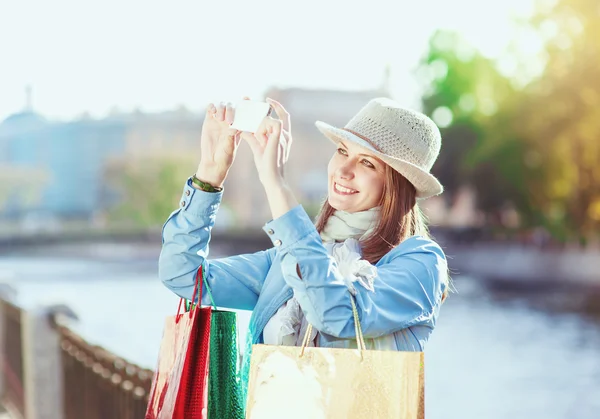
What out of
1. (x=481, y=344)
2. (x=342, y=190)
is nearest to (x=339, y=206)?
(x=342, y=190)

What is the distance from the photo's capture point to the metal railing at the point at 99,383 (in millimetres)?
3100

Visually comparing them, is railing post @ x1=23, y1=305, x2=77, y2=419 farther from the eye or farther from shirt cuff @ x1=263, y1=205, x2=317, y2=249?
shirt cuff @ x1=263, y1=205, x2=317, y2=249

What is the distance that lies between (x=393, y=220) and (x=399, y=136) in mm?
152

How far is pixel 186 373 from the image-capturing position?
1774mm

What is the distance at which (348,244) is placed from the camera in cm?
181

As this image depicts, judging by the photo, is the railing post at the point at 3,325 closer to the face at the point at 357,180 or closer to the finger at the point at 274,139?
the face at the point at 357,180

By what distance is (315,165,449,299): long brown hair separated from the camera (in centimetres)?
183

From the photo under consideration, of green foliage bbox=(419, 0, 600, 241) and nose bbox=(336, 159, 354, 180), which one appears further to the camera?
green foliage bbox=(419, 0, 600, 241)

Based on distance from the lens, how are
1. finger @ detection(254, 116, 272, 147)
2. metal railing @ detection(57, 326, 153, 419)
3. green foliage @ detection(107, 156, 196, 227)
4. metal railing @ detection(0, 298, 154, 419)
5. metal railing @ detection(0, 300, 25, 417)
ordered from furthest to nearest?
green foliage @ detection(107, 156, 196, 227) → metal railing @ detection(0, 300, 25, 417) → metal railing @ detection(0, 298, 154, 419) → metal railing @ detection(57, 326, 153, 419) → finger @ detection(254, 116, 272, 147)

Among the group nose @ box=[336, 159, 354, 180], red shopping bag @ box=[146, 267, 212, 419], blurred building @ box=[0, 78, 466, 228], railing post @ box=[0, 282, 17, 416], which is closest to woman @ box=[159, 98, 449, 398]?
nose @ box=[336, 159, 354, 180]

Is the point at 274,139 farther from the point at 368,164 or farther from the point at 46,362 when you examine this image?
the point at 46,362

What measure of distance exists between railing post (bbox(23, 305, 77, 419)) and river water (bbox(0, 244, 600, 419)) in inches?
3.2

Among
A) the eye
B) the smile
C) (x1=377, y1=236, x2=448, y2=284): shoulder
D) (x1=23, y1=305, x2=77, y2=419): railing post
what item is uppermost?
the eye

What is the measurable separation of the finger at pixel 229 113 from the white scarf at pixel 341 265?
0.26 m
